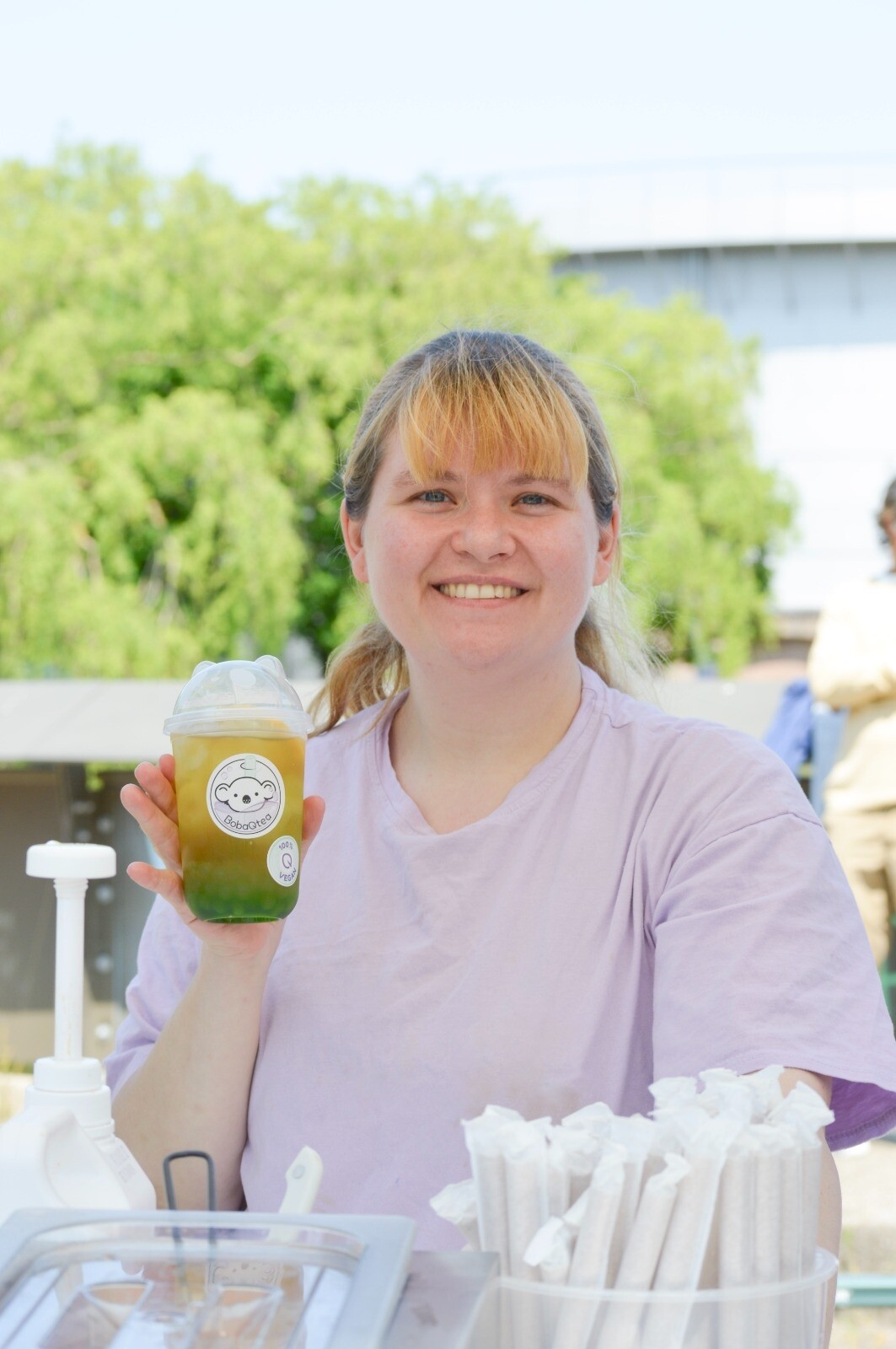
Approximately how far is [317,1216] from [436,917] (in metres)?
0.62

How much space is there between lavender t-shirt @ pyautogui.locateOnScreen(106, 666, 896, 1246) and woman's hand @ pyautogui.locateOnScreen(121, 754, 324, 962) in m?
0.18

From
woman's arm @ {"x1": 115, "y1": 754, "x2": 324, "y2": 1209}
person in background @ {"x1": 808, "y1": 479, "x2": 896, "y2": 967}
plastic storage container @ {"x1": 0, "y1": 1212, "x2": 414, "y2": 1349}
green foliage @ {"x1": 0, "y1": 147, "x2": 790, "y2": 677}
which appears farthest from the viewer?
green foliage @ {"x1": 0, "y1": 147, "x2": 790, "y2": 677}

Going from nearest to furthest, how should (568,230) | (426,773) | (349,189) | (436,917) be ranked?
(436,917) < (426,773) < (349,189) < (568,230)

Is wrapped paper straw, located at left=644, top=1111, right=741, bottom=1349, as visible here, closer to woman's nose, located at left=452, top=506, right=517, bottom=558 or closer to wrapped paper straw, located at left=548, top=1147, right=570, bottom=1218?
wrapped paper straw, located at left=548, top=1147, right=570, bottom=1218

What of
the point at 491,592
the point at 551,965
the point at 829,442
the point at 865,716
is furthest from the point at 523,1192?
the point at 829,442

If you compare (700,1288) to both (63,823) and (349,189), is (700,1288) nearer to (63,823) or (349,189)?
(63,823)

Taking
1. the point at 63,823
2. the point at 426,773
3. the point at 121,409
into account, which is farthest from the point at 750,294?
the point at 426,773

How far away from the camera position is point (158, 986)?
1.57 meters

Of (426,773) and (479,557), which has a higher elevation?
(479,557)

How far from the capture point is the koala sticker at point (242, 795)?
1.13 m

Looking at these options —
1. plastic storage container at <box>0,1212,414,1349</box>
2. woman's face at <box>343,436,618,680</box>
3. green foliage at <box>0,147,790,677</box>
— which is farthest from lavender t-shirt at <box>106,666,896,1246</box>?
green foliage at <box>0,147,790,677</box>

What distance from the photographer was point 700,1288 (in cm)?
80

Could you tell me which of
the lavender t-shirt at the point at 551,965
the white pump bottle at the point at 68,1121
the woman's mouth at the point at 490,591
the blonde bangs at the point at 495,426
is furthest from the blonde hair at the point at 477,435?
the white pump bottle at the point at 68,1121

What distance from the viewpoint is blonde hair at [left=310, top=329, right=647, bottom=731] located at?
148 cm
